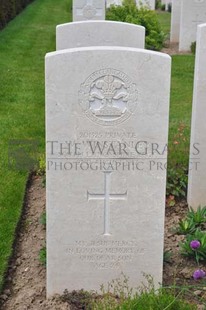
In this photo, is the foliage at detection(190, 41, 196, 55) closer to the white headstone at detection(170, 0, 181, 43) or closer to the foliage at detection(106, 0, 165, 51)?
the foliage at detection(106, 0, 165, 51)

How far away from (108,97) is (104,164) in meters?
0.40

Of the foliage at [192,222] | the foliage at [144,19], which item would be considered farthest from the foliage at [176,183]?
the foliage at [144,19]

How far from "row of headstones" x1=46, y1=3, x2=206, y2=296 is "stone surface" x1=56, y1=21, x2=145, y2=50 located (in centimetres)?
168

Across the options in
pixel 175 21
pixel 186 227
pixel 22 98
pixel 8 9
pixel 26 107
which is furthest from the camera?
pixel 8 9

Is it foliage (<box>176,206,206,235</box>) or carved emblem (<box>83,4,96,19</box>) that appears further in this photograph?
carved emblem (<box>83,4,96,19</box>)

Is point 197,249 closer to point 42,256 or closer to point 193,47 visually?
point 42,256

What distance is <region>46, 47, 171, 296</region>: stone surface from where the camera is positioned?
132 inches

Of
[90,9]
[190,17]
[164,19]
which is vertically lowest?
[164,19]

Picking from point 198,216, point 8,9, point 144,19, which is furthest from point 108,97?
point 8,9

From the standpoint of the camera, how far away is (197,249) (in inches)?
159

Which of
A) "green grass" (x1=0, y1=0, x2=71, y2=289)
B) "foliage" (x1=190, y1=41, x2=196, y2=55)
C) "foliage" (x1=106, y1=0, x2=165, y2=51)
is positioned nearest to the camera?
"green grass" (x1=0, y1=0, x2=71, y2=289)

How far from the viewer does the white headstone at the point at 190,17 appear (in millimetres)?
12141

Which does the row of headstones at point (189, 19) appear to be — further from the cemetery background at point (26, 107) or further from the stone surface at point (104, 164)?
the stone surface at point (104, 164)

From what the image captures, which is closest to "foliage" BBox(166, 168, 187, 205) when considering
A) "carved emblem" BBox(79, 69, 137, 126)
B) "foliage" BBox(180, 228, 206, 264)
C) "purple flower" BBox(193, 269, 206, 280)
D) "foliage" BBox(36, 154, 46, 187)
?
"foliage" BBox(180, 228, 206, 264)
